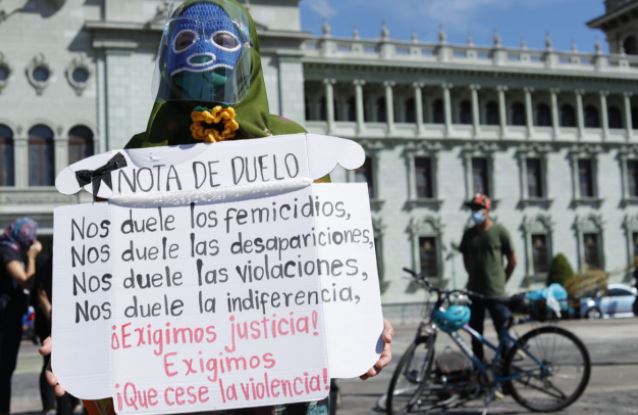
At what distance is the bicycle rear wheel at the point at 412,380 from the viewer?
634cm

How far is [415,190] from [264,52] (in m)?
9.98

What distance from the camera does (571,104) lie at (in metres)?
44.1

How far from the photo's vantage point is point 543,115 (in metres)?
43.8

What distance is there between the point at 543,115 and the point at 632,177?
5.77 metres

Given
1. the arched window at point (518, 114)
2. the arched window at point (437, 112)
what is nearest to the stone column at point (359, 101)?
the arched window at point (437, 112)

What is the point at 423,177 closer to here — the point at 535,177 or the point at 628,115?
the point at 535,177

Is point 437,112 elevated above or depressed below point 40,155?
above

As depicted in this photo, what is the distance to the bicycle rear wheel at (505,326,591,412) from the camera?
21.1ft

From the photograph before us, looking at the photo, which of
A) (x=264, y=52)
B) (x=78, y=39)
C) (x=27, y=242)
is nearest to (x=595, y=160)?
(x=264, y=52)

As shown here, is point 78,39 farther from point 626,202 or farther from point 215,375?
point 215,375

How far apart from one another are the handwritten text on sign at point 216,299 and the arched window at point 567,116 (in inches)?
1716

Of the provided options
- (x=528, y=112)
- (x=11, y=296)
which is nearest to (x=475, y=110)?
(x=528, y=112)

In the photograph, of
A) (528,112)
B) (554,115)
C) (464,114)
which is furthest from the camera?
(554,115)

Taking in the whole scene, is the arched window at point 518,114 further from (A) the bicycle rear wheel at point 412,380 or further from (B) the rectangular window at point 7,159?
(A) the bicycle rear wheel at point 412,380
